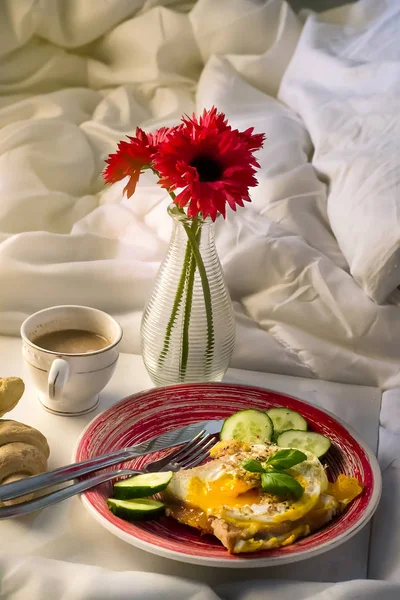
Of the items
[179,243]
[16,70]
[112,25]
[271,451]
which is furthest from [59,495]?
[112,25]

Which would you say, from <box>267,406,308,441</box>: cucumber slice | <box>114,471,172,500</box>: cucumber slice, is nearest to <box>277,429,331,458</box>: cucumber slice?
<box>267,406,308,441</box>: cucumber slice

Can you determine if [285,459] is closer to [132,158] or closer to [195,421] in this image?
[195,421]

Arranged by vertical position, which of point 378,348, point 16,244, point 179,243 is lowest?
point 378,348

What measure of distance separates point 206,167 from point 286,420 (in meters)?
0.30

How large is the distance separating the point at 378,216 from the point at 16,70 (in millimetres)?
1006

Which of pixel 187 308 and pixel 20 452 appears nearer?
pixel 20 452

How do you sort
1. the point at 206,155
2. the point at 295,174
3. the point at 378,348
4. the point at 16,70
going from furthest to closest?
the point at 16,70, the point at 295,174, the point at 378,348, the point at 206,155

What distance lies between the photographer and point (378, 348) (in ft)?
3.49

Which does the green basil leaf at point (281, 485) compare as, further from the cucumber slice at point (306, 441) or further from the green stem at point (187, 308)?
the green stem at point (187, 308)

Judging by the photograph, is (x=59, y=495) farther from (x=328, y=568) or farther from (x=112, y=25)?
(x=112, y=25)

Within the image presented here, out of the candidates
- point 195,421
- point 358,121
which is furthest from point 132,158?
point 358,121

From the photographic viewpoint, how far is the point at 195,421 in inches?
35.2

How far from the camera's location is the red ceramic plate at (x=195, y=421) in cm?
67

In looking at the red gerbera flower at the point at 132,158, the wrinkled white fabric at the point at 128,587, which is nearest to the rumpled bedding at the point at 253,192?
the wrinkled white fabric at the point at 128,587
